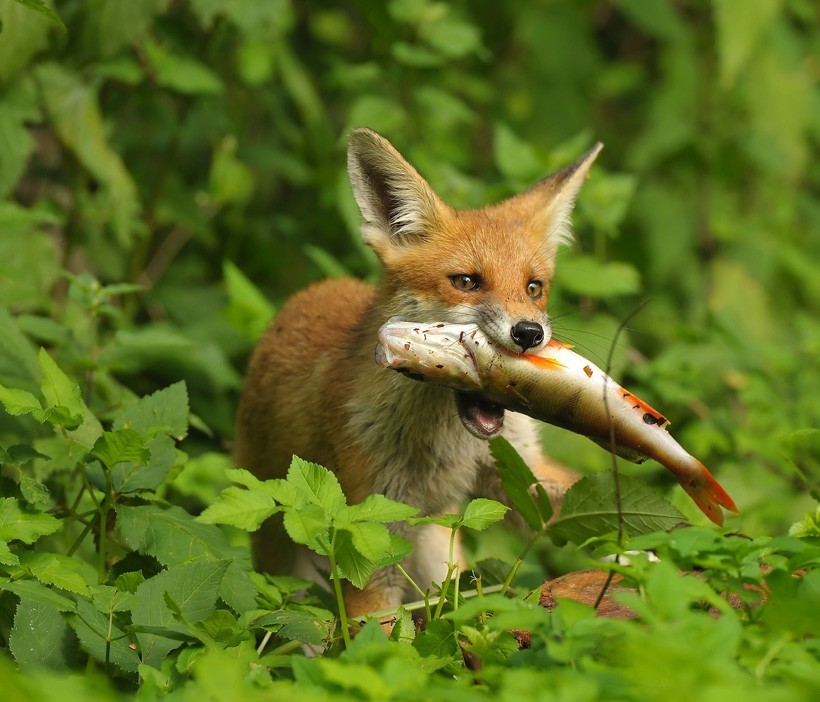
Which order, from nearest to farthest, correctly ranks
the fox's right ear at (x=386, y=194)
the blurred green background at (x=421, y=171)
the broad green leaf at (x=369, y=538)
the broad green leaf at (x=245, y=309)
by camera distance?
the broad green leaf at (x=369, y=538)
the fox's right ear at (x=386, y=194)
the blurred green background at (x=421, y=171)
the broad green leaf at (x=245, y=309)

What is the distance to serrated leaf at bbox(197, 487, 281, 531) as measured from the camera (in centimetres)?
282

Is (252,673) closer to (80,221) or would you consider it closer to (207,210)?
(80,221)

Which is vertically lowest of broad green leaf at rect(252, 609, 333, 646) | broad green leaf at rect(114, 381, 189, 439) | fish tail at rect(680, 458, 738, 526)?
broad green leaf at rect(252, 609, 333, 646)

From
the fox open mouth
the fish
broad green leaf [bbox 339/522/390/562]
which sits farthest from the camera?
the fox open mouth

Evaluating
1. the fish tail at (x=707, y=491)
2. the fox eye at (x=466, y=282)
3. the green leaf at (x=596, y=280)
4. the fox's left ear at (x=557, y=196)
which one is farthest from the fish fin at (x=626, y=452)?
the green leaf at (x=596, y=280)

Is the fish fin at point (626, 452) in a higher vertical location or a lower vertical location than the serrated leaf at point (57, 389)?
higher

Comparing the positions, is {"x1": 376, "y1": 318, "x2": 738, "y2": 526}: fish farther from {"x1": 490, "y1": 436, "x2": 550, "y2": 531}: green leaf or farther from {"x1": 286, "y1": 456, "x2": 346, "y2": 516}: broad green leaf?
{"x1": 286, "y1": 456, "x2": 346, "y2": 516}: broad green leaf

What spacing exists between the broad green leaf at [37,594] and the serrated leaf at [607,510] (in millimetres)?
1507

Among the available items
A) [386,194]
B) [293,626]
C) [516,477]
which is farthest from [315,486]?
[386,194]

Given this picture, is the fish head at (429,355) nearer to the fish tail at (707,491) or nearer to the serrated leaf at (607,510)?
the serrated leaf at (607,510)

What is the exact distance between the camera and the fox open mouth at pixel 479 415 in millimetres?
3805

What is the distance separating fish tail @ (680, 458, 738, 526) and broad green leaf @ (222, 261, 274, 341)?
9.63 ft

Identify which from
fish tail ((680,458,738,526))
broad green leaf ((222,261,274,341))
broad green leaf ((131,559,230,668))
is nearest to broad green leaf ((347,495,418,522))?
broad green leaf ((131,559,230,668))

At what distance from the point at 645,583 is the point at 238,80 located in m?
5.61
